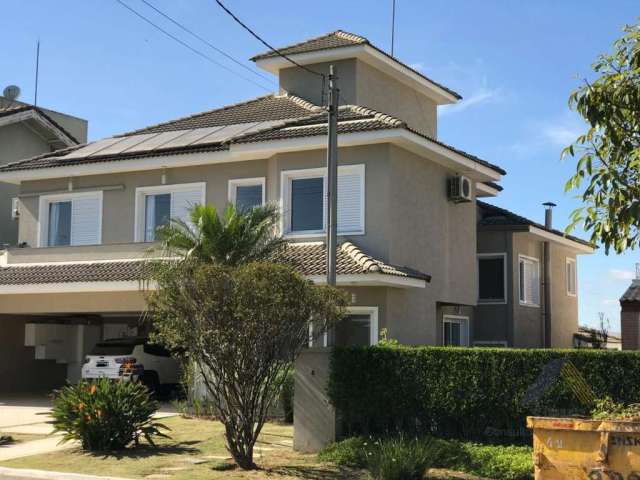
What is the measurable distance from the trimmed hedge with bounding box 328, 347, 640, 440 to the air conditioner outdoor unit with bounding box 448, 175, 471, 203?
8743 mm

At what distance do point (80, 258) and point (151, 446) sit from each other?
9380 millimetres

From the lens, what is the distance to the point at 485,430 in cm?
1370

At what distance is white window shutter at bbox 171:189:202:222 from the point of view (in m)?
22.3

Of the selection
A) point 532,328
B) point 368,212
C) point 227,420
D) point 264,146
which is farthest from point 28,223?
point 532,328

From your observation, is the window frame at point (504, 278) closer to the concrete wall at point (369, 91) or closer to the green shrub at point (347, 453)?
the concrete wall at point (369, 91)

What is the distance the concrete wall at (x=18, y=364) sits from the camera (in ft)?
88.8

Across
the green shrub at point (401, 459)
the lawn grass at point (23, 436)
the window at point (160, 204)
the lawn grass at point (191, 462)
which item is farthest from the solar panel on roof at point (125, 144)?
the green shrub at point (401, 459)

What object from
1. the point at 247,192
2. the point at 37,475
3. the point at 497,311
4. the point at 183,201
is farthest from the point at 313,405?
the point at 497,311

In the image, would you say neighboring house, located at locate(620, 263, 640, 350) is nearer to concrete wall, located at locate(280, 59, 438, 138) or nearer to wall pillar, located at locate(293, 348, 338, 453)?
concrete wall, located at locate(280, 59, 438, 138)

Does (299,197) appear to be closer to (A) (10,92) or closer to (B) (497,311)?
(B) (497,311)

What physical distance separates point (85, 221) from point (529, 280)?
46.1ft

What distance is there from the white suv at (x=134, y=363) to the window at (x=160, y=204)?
2876 millimetres

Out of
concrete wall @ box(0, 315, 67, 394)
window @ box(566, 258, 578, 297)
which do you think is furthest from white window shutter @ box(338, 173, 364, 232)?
window @ box(566, 258, 578, 297)

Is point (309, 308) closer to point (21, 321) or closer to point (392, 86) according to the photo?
point (392, 86)
